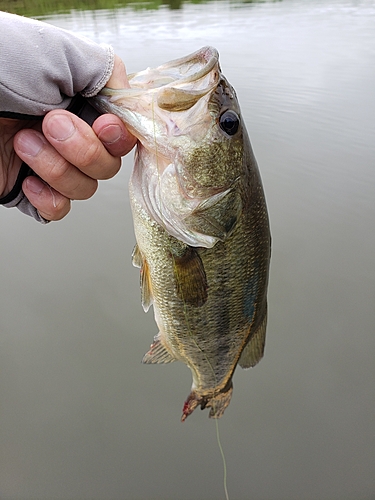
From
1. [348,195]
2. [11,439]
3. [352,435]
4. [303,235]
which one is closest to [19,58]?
[11,439]

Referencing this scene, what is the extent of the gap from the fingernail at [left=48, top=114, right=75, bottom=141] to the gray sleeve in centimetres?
5

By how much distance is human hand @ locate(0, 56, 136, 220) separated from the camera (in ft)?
4.27

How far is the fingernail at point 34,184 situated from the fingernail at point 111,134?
1.25ft

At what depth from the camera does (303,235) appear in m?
4.18

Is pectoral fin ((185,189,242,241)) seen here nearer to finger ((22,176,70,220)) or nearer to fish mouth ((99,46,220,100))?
fish mouth ((99,46,220,100))

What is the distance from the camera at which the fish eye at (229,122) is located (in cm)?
140

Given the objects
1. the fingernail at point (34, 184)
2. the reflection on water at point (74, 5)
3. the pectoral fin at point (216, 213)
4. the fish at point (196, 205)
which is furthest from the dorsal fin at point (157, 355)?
the reflection on water at point (74, 5)

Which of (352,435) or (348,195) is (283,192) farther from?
(352,435)

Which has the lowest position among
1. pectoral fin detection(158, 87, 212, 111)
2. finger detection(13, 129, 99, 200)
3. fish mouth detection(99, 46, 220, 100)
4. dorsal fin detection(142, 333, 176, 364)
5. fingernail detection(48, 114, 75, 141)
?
dorsal fin detection(142, 333, 176, 364)

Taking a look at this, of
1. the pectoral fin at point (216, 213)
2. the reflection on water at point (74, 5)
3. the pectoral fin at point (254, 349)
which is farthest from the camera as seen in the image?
the reflection on water at point (74, 5)

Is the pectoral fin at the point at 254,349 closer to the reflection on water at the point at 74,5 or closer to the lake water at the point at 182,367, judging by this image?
the lake water at the point at 182,367

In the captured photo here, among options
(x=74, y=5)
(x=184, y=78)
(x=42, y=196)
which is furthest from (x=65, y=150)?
(x=74, y=5)

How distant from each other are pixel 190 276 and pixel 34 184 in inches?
28.0

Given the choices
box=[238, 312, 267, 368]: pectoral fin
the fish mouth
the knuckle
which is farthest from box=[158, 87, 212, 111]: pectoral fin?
box=[238, 312, 267, 368]: pectoral fin
